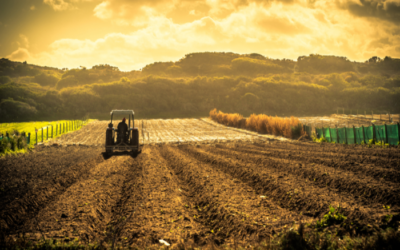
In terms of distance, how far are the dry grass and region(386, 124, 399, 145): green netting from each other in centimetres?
981

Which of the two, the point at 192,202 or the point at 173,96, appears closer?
the point at 192,202

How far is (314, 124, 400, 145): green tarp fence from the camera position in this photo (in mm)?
16192

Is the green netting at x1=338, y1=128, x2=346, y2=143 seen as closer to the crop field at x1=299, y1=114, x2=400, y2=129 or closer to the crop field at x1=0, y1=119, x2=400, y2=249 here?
the crop field at x1=0, y1=119, x2=400, y2=249

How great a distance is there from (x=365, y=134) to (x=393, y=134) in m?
2.23

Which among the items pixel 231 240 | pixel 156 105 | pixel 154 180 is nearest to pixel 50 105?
pixel 156 105

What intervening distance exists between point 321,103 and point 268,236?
8291cm

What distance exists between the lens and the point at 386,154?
12.5m

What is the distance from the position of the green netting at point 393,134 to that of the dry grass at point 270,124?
32.2 ft

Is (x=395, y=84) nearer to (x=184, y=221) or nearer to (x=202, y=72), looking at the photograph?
(x=202, y=72)

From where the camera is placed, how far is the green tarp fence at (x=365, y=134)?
1619 cm

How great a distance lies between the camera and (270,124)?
104 feet

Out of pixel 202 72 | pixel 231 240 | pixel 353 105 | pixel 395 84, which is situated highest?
pixel 202 72

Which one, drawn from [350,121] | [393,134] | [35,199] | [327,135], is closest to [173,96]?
[350,121]

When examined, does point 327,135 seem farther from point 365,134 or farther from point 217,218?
point 217,218
